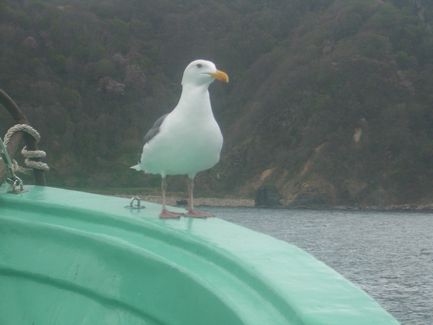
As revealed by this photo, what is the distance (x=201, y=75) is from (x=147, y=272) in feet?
3.43

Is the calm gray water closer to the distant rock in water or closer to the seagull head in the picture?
the distant rock in water

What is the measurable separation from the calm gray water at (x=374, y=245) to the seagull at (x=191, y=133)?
17.8 metres

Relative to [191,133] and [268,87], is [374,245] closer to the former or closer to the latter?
[268,87]

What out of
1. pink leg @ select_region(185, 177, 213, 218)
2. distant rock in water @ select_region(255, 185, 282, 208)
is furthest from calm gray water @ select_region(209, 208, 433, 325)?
pink leg @ select_region(185, 177, 213, 218)

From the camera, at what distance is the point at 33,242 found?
6.31ft

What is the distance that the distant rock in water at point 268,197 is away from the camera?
56.6 meters

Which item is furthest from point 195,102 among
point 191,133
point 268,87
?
point 268,87

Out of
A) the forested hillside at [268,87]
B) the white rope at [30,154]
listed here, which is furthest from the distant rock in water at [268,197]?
the white rope at [30,154]

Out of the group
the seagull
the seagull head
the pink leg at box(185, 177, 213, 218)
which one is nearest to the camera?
the pink leg at box(185, 177, 213, 218)

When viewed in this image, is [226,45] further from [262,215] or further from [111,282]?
[111,282]

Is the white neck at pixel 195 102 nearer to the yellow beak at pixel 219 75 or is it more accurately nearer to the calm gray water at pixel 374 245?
the yellow beak at pixel 219 75

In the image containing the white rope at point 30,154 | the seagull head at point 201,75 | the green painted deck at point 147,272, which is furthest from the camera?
the seagull head at point 201,75

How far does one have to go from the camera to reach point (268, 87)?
6134cm

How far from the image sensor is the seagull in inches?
95.6
